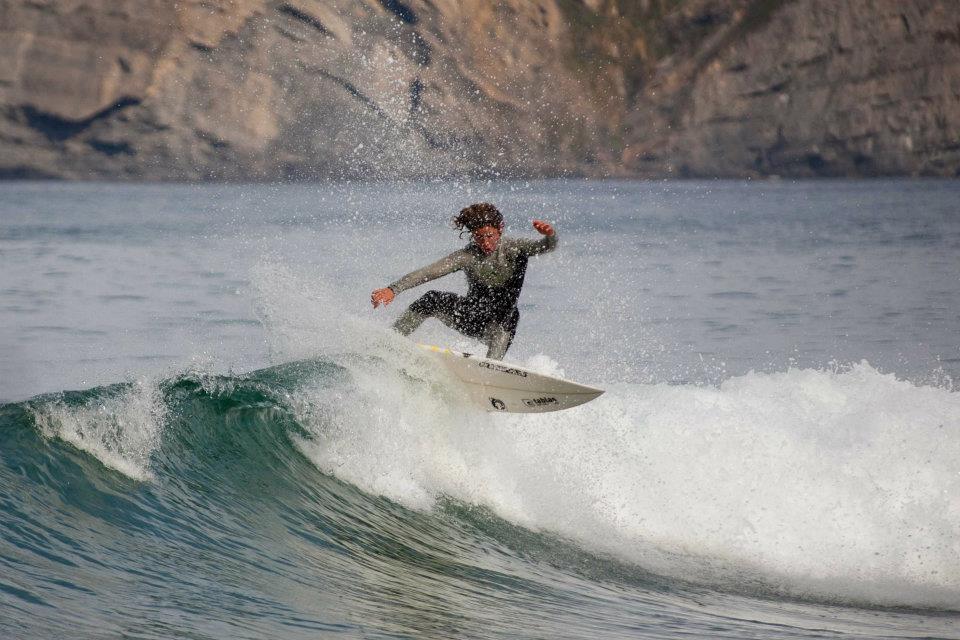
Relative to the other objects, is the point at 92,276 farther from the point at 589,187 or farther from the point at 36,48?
the point at 36,48

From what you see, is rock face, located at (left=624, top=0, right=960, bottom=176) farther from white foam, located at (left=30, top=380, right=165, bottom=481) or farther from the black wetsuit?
white foam, located at (left=30, top=380, right=165, bottom=481)

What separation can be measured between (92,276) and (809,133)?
10175 centimetres

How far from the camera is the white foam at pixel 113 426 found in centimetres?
829

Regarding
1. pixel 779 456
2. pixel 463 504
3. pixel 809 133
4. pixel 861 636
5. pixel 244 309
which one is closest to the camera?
pixel 861 636

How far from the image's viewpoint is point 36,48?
356 ft

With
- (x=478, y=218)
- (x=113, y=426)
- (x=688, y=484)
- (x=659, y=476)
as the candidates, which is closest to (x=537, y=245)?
(x=478, y=218)

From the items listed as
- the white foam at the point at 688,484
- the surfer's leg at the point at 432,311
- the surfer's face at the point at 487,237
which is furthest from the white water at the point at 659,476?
the surfer's face at the point at 487,237

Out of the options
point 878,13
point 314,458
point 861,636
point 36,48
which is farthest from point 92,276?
point 878,13

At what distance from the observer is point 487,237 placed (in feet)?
28.5

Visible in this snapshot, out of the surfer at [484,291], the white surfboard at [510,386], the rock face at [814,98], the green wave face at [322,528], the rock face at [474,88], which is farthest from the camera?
the rock face at [814,98]

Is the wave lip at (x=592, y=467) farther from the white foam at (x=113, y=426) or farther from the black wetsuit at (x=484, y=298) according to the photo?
the black wetsuit at (x=484, y=298)

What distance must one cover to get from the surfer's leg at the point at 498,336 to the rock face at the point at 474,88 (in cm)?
10159

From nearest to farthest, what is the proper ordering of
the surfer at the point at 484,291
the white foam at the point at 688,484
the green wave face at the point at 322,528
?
the green wave face at the point at 322,528
the white foam at the point at 688,484
the surfer at the point at 484,291

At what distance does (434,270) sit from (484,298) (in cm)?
46
